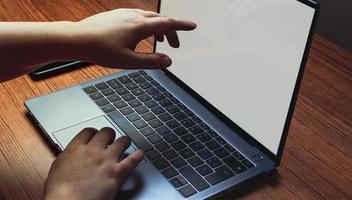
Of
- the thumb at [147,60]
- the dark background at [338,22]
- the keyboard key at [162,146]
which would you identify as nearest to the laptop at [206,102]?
the keyboard key at [162,146]

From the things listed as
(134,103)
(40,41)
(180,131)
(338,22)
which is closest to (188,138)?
(180,131)

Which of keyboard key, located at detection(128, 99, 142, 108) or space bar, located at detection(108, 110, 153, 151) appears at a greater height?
keyboard key, located at detection(128, 99, 142, 108)

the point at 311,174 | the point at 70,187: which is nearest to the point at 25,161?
the point at 70,187

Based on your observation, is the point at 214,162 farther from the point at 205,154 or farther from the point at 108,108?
the point at 108,108

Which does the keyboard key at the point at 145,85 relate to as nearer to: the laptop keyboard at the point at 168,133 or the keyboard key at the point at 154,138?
the laptop keyboard at the point at 168,133

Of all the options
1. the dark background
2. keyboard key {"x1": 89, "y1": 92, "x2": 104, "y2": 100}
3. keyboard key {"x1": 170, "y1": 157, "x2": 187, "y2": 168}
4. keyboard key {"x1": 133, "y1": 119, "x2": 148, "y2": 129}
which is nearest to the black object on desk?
keyboard key {"x1": 89, "y1": 92, "x2": 104, "y2": 100}

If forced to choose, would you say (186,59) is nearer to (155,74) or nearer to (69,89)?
(155,74)

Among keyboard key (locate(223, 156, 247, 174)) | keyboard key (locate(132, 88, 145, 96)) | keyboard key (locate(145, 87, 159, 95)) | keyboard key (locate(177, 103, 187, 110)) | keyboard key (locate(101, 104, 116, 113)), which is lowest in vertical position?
keyboard key (locate(223, 156, 247, 174))

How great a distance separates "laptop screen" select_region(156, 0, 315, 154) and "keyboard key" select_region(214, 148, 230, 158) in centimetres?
5

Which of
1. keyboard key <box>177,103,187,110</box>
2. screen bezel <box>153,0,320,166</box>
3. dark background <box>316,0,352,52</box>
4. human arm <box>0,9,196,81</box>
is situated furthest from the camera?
dark background <box>316,0,352,52</box>

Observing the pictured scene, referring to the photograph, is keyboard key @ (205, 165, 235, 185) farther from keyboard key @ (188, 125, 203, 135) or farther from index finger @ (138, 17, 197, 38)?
index finger @ (138, 17, 197, 38)

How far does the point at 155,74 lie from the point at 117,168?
0.26m

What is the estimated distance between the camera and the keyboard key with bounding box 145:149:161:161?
29.7 inches

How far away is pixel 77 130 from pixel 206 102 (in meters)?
0.21
